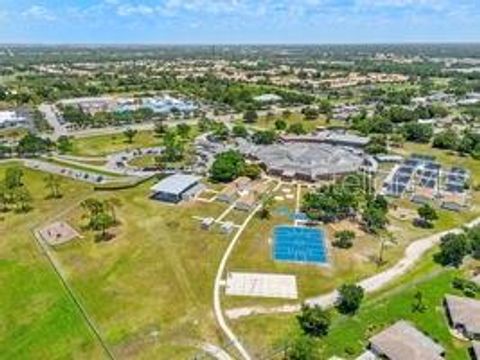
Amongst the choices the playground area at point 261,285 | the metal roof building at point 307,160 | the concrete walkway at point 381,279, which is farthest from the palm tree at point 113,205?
the metal roof building at point 307,160

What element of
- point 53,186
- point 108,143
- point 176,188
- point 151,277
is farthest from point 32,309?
point 108,143

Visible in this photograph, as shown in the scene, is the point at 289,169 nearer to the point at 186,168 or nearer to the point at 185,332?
the point at 186,168

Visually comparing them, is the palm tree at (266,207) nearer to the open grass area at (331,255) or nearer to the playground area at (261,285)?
the open grass area at (331,255)

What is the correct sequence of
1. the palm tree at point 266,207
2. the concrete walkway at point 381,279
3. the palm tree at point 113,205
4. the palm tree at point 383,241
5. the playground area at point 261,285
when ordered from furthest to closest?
the palm tree at point 266,207, the palm tree at point 113,205, the palm tree at point 383,241, the playground area at point 261,285, the concrete walkway at point 381,279

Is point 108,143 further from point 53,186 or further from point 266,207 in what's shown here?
point 266,207

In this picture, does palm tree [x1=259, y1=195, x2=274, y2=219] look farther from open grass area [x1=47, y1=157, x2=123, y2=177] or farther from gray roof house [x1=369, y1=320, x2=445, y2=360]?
open grass area [x1=47, y1=157, x2=123, y2=177]

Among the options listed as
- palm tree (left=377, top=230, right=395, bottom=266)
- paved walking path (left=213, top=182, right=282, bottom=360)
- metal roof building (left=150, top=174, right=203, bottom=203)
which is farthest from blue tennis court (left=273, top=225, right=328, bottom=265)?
metal roof building (left=150, top=174, right=203, bottom=203)
